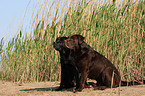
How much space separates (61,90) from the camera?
4500mm

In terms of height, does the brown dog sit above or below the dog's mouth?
below

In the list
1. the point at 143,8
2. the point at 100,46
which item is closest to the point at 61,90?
the point at 100,46

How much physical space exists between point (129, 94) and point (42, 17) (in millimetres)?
3791

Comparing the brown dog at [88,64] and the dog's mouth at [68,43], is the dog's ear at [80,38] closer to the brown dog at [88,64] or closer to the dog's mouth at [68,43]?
the brown dog at [88,64]

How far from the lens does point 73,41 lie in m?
3.99

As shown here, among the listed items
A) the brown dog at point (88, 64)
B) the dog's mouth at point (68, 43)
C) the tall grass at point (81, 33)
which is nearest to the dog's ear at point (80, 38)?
the brown dog at point (88, 64)

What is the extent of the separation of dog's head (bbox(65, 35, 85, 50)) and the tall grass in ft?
7.31

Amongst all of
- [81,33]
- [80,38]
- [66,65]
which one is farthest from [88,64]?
[81,33]

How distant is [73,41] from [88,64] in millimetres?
571

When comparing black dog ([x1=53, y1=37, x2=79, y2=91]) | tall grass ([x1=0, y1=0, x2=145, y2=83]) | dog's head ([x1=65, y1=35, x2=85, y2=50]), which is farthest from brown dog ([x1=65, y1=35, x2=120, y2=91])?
tall grass ([x1=0, y1=0, x2=145, y2=83])

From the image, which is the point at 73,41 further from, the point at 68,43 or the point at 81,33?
the point at 81,33

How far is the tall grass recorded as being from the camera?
636cm

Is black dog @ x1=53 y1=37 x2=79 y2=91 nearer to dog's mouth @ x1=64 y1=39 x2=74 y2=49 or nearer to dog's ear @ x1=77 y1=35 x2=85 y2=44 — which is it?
dog's mouth @ x1=64 y1=39 x2=74 y2=49

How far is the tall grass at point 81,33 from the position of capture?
636 cm
